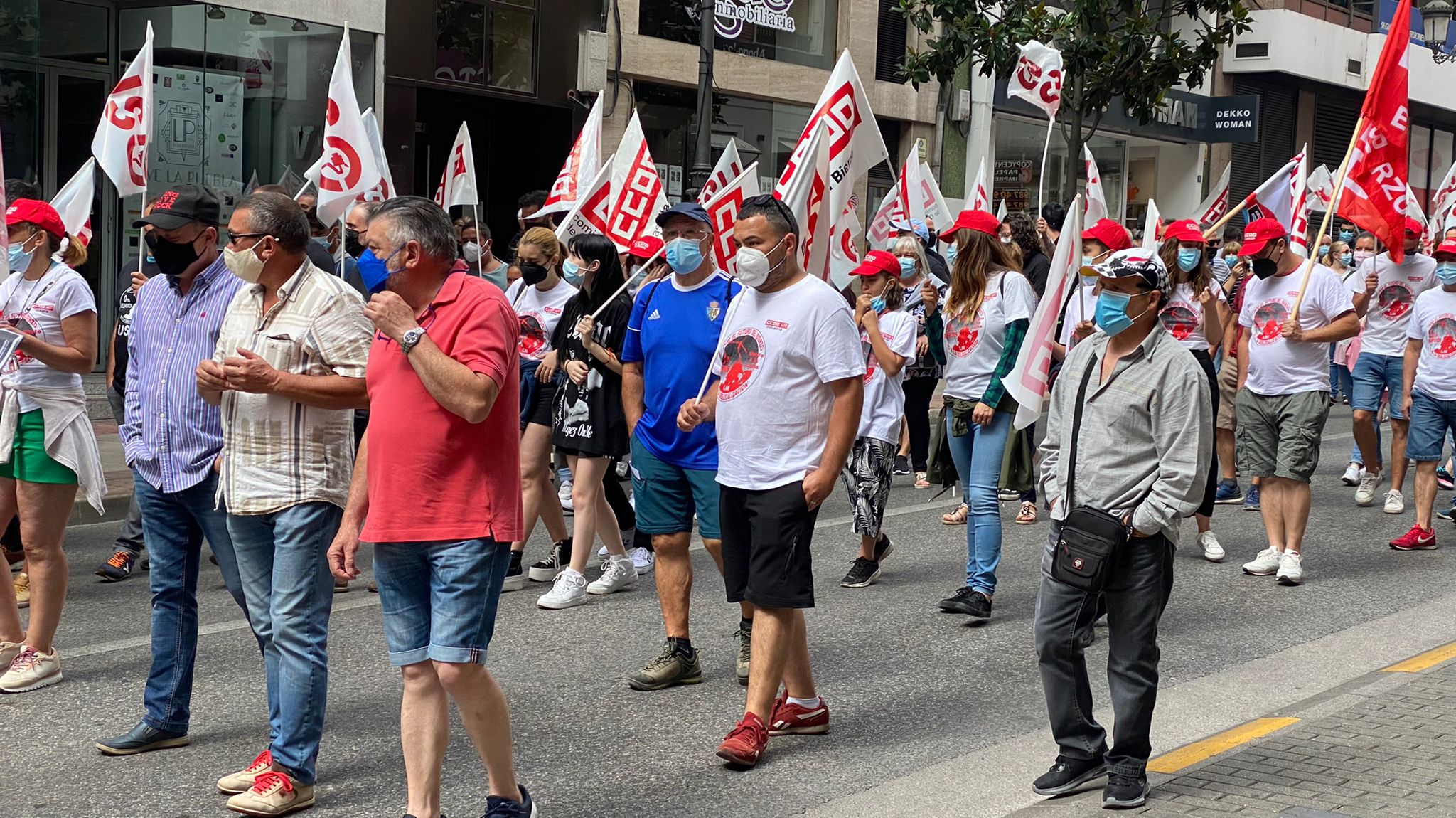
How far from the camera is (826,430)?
206 inches

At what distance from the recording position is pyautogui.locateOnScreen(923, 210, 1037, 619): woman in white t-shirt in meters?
7.53

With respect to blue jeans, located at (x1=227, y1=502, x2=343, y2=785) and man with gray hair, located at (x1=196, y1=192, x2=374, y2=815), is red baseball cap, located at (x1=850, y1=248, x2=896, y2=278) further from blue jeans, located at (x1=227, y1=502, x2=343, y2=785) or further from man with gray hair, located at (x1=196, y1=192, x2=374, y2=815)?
blue jeans, located at (x1=227, y1=502, x2=343, y2=785)

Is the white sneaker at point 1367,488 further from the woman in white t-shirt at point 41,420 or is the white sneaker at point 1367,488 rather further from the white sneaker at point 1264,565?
the woman in white t-shirt at point 41,420

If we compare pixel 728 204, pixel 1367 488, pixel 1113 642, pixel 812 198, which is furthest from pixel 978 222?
pixel 1367 488

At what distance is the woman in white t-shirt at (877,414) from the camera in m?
8.19

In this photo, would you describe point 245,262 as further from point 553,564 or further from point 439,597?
point 553,564

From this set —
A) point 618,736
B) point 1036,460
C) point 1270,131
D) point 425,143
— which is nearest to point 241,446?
point 618,736

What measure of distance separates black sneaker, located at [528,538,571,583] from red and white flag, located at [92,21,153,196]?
3.36 meters

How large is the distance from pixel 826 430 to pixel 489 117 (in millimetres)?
16145

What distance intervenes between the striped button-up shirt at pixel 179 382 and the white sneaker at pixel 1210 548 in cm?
607

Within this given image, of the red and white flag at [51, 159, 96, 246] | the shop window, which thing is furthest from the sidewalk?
the shop window

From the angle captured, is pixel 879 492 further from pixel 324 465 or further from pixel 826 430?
pixel 324 465

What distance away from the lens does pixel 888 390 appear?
855 cm

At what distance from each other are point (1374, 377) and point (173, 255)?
9310 mm
